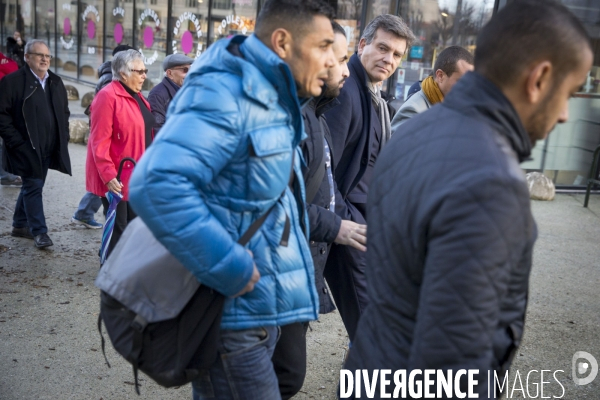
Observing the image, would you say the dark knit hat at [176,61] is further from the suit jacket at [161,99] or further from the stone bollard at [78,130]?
the stone bollard at [78,130]

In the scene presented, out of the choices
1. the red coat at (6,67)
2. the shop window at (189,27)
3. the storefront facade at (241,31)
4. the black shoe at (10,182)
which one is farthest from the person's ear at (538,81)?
the shop window at (189,27)

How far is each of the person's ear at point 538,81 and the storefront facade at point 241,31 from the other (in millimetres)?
3616

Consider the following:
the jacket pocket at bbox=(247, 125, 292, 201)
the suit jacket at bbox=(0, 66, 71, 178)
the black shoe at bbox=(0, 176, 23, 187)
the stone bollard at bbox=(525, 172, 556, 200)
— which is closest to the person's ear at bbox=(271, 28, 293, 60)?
the jacket pocket at bbox=(247, 125, 292, 201)

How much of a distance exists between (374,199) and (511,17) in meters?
0.57

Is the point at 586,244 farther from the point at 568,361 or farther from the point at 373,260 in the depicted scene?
the point at 373,260

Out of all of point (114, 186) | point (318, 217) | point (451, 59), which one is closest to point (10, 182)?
point (114, 186)

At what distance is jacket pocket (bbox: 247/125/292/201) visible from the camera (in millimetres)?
2043

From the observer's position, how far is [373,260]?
1742 mm

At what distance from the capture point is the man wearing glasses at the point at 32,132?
6.38m

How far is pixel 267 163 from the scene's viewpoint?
2.07 m

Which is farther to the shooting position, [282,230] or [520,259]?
[282,230]

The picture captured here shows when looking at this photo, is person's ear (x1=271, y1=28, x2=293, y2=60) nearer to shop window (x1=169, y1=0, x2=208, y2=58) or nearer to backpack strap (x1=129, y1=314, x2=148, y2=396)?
backpack strap (x1=129, y1=314, x2=148, y2=396)

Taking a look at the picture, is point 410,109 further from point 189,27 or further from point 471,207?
point 189,27

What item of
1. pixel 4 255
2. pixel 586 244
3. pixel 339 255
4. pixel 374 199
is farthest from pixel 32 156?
pixel 586 244
